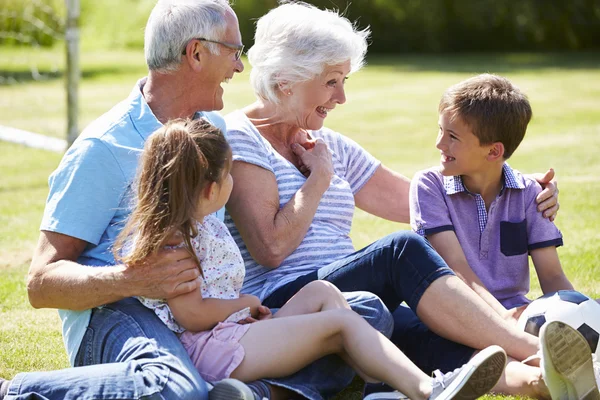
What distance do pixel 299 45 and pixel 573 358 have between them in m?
1.75

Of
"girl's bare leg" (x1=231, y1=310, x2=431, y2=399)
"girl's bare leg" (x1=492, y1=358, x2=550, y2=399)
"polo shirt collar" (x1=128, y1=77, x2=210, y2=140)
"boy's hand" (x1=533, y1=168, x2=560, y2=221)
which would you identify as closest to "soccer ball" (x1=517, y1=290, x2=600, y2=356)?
"girl's bare leg" (x1=492, y1=358, x2=550, y2=399)

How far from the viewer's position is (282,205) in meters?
3.92

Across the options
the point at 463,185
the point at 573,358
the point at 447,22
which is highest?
the point at 463,185

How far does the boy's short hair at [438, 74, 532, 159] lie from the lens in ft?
13.3

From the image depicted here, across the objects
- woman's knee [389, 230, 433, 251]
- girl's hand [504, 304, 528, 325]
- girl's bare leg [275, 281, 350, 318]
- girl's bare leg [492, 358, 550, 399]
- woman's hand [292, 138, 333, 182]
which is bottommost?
girl's bare leg [492, 358, 550, 399]

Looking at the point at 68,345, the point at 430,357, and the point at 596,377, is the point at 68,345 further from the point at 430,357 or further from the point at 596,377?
the point at 596,377

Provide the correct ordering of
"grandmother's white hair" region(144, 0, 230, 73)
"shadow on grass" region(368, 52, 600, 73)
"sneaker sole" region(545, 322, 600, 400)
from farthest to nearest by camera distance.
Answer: "shadow on grass" region(368, 52, 600, 73), "grandmother's white hair" region(144, 0, 230, 73), "sneaker sole" region(545, 322, 600, 400)

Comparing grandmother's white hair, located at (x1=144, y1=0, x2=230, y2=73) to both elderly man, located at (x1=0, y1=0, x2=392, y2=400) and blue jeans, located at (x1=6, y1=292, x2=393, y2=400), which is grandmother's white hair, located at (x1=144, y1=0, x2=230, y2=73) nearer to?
elderly man, located at (x1=0, y1=0, x2=392, y2=400)

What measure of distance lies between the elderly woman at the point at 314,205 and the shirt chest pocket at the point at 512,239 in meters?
0.20

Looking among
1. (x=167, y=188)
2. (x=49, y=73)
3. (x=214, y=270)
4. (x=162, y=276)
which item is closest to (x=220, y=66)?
(x=167, y=188)

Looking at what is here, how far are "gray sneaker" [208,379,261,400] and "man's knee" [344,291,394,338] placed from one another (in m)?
0.58

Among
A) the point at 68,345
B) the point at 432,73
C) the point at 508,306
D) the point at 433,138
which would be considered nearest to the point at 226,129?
the point at 68,345

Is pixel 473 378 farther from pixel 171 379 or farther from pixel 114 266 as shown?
pixel 114 266

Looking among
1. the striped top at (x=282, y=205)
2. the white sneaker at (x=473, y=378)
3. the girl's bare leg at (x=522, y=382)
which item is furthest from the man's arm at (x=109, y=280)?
the girl's bare leg at (x=522, y=382)
